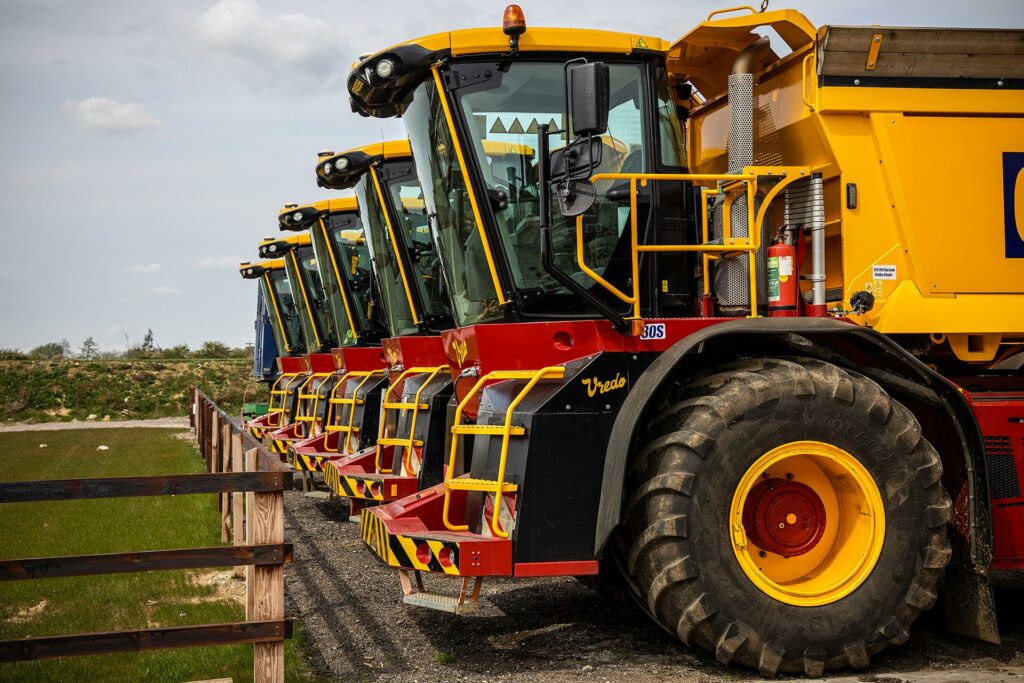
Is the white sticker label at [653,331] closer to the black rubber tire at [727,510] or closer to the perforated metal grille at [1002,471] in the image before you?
the black rubber tire at [727,510]

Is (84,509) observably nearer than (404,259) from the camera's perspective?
No

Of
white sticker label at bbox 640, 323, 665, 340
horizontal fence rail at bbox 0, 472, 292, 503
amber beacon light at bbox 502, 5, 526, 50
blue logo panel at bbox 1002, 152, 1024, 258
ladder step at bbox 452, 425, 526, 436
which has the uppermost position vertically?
amber beacon light at bbox 502, 5, 526, 50

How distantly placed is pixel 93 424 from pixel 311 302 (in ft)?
66.2

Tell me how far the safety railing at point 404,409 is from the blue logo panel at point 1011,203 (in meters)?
4.57

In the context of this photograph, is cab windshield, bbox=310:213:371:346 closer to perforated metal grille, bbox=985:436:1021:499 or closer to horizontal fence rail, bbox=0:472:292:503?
horizontal fence rail, bbox=0:472:292:503

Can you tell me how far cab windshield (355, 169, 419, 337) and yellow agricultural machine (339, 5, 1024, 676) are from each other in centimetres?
413

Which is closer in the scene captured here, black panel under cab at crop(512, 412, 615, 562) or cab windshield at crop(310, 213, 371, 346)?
black panel under cab at crop(512, 412, 615, 562)

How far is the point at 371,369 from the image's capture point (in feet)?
41.5

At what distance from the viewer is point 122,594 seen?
805 centimetres

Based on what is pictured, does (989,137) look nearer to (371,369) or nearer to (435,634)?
(435,634)

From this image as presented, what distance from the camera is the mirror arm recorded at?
520 cm

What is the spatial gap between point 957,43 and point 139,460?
17.0 m

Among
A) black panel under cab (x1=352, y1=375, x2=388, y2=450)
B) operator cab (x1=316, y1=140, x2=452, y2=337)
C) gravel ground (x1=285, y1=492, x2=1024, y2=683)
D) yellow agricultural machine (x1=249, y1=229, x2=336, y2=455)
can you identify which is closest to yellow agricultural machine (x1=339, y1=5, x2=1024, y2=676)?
gravel ground (x1=285, y1=492, x2=1024, y2=683)

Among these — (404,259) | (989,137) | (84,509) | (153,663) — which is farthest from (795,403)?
(84,509)
